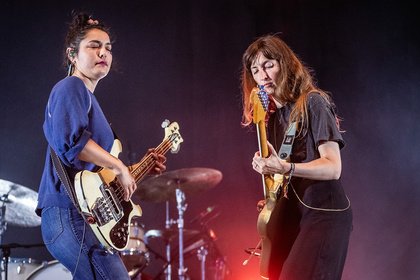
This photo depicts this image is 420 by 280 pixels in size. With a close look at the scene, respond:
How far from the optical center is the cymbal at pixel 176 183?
577 centimetres

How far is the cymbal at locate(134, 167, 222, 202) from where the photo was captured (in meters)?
5.77

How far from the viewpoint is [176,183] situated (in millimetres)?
5945

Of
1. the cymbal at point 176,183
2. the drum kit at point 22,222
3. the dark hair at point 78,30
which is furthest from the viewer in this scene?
the cymbal at point 176,183

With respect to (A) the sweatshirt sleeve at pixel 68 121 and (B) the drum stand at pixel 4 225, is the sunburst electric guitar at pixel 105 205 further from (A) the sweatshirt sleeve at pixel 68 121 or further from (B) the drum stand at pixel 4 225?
(B) the drum stand at pixel 4 225

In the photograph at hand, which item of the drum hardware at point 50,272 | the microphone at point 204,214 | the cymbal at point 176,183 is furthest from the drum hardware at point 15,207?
the microphone at point 204,214

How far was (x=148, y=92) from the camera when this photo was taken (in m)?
6.50

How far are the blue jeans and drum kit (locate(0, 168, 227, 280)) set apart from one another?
5.78 feet

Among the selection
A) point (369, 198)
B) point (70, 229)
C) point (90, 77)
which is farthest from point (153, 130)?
point (70, 229)

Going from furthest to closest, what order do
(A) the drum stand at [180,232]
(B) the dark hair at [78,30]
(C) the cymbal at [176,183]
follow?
(A) the drum stand at [180,232], (C) the cymbal at [176,183], (B) the dark hair at [78,30]

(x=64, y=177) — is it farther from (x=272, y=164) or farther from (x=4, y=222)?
(x=4, y=222)

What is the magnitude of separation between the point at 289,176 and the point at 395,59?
3.95 meters

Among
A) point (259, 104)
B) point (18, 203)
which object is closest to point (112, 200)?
point (259, 104)

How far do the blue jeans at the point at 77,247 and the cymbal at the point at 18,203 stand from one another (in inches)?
101

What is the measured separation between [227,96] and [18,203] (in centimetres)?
268
